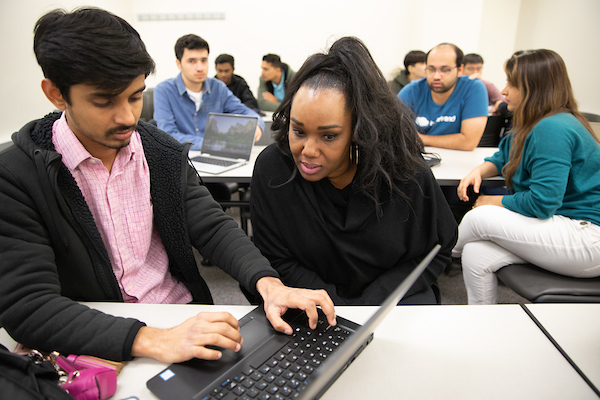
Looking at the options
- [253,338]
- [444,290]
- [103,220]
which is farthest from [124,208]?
[444,290]

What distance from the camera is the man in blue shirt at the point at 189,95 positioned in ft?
8.71

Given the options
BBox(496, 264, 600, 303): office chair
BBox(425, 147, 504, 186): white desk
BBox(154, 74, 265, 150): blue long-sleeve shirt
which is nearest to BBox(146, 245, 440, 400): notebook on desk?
BBox(496, 264, 600, 303): office chair

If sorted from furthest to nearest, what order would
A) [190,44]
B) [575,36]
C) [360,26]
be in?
1. [360,26]
2. [575,36]
3. [190,44]

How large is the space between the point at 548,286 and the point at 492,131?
203 cm

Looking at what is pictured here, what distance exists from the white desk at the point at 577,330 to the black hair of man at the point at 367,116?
1.52ft

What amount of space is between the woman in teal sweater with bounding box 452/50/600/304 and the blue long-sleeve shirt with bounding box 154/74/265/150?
4.92 ft

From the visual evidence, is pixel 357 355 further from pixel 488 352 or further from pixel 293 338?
pixel 488 352

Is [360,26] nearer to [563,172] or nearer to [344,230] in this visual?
[563,172]

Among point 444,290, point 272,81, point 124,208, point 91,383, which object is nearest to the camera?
point 91,383

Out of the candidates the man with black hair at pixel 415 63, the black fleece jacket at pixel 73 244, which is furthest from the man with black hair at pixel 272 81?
the black fleece jacket at pixel 73 244

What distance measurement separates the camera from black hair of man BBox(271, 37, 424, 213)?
985 millimetres

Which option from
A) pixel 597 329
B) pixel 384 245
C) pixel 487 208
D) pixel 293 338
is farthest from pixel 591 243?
pixel 293 338

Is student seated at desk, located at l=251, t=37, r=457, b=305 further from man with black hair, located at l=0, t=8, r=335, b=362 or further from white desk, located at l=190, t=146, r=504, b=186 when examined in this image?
white desk, located at l=190, t=146, r=504, b=186

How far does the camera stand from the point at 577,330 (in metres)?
0.81
